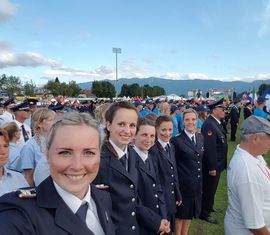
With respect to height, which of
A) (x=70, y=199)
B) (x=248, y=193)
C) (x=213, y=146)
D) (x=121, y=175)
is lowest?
(x=213, y=146)

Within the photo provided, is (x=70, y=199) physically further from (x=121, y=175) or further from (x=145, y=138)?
(x=145, y=138)

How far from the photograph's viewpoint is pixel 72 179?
1487 millimetres

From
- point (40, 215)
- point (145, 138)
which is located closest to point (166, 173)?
point (145, 138)

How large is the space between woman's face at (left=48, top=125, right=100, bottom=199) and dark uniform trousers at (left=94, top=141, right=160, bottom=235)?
1207 millimetres

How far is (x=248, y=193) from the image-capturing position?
2.72 meters

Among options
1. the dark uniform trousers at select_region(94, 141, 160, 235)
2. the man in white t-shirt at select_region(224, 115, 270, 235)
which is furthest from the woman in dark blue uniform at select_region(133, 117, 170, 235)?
the man in white t-shirt at select_region(224, 115, 270, 235)

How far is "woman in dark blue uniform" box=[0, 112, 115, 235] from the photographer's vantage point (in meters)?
1.32

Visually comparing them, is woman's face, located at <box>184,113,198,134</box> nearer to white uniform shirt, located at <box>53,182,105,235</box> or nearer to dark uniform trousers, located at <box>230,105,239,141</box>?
white uniform shirt, located at <box>53,182,105,235</box>

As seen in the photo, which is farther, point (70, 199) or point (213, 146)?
point (213, 146)

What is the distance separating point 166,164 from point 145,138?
70 centimetres

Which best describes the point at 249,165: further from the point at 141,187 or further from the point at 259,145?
the point at 141,187

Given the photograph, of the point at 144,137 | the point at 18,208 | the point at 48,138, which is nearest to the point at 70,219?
the point at 18,208

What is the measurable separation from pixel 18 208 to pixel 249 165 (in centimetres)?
210

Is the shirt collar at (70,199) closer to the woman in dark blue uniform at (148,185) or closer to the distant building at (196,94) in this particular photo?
the woman in dark blue uniform at (148,185)
